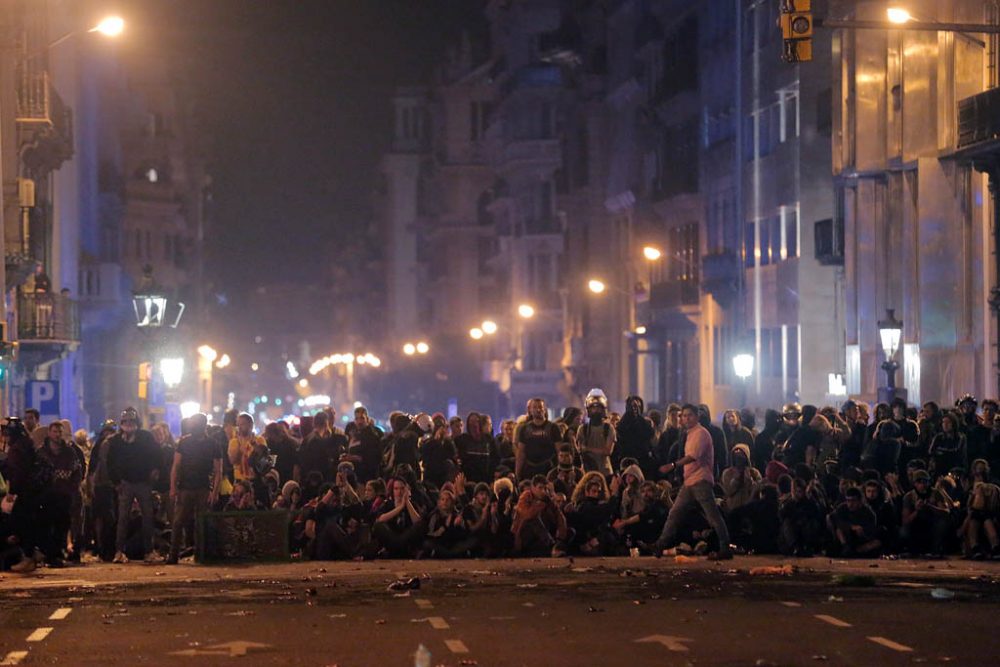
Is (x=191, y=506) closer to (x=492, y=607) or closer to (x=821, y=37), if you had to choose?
(x=492, y=607)

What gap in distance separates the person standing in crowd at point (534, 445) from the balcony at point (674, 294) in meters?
35.3

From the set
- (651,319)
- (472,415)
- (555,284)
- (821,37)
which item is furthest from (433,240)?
(472,415)

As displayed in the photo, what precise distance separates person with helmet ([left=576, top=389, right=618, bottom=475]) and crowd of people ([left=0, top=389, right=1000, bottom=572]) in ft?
0.07

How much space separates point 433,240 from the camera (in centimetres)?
12775

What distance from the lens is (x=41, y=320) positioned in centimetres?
4725

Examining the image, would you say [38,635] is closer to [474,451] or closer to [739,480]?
[474,451]

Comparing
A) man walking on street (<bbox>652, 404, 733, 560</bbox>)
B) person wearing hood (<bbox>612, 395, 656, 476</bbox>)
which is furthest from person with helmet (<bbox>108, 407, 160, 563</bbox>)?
man walking on street (<bbox>652, 404, 733, 560</bbox>)

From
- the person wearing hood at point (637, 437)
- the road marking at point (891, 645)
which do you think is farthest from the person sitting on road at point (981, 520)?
the road marking at point (891, 645)

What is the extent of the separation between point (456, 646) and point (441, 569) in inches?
304

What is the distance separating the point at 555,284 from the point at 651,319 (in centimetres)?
2524

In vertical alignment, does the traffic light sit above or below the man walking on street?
above

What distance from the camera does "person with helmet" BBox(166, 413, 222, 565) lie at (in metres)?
23.7

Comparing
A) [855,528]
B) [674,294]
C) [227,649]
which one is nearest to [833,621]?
[227,649]

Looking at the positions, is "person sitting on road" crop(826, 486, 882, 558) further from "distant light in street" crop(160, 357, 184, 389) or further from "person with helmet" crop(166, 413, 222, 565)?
"distant light in street" crop(160, 357, 184, 389)
